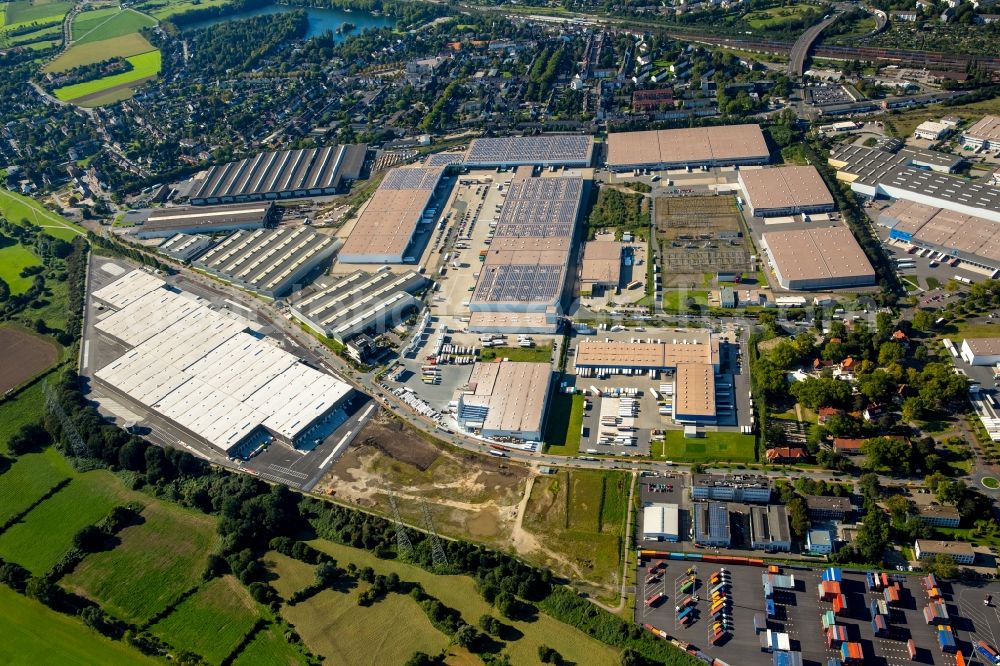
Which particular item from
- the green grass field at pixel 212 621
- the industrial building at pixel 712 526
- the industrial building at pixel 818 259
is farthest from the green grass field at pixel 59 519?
the industrial building at pixel 818 259

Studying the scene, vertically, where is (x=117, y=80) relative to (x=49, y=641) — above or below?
above

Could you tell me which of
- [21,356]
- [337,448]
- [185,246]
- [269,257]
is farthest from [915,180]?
[21,356]

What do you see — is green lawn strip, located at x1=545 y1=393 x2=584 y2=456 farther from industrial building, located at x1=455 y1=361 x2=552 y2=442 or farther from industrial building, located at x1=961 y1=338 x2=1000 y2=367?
industrial building, located at x1=961 y1=338 x2=1000 y2=367

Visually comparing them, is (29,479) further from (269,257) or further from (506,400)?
(506,400)

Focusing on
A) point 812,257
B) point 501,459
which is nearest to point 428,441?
point 501,459

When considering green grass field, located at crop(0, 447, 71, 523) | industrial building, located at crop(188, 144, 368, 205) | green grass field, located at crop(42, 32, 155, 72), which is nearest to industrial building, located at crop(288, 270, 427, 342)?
industrial building, located at crop(188, 144, 368, 205)
